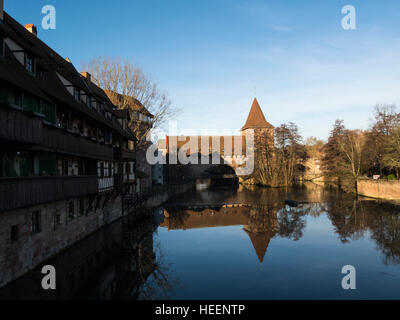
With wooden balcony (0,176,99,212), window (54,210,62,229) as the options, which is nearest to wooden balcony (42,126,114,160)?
wooden balcony (0,176,99,212)

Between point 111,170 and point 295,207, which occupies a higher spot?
point 111,170

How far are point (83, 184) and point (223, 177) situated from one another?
63791 millimetres

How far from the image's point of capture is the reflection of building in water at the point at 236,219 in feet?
65.8

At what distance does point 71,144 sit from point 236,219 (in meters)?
17.4

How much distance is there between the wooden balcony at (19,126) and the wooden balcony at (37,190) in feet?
4.60

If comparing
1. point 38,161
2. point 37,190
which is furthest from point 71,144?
point 37,190

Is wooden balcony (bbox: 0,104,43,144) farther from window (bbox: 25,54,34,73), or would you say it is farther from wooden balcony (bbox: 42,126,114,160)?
window (bbox: 25,54,34,73)

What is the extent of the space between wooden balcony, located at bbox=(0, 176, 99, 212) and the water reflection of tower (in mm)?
10105

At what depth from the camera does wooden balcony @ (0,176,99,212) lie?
9150 millimetres

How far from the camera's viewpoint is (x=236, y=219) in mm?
27000

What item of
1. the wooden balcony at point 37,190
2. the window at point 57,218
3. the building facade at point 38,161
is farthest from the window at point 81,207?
the window at point 57,218

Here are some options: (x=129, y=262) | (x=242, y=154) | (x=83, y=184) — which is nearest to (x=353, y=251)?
(x=129, y=262)

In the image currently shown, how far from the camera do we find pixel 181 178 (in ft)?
199
